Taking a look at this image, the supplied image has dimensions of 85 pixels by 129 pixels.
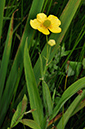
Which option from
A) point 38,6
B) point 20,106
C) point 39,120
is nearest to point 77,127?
point 39,120

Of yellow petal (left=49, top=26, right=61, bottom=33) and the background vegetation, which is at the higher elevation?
yellow petal (left=49, top=26, right=61, bottom=33)

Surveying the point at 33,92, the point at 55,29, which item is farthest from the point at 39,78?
the point at 55,29

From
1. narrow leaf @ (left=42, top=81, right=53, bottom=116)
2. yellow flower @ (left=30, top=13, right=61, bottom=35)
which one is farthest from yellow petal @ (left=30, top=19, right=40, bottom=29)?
narrow leaf @ (left=42, top=81, right=53, bottom=116)

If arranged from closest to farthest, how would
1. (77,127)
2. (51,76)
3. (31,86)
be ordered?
1. (31,86)
2. (51,76)
3. (77,127)

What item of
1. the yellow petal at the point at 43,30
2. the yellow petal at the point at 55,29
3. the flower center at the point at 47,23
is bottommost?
the yellow petal at the point at 43,30

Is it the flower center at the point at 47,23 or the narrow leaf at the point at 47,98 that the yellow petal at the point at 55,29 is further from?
the narrow leaf at the point at 47,98

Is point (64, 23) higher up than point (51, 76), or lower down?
higher up

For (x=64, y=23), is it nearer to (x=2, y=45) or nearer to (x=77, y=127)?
(x=2, y=45)

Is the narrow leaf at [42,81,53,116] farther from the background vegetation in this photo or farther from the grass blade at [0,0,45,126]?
the grass blade at [0,0,45,126]

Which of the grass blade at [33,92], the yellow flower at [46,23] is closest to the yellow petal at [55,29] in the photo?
the yellow flower at [46,23]

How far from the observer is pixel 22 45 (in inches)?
27.2

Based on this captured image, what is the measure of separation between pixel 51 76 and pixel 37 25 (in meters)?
0.20

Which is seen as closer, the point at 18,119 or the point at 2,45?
the point at 18,119

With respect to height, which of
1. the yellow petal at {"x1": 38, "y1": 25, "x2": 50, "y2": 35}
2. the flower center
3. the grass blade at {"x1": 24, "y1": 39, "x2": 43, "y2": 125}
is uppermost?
the flower center
